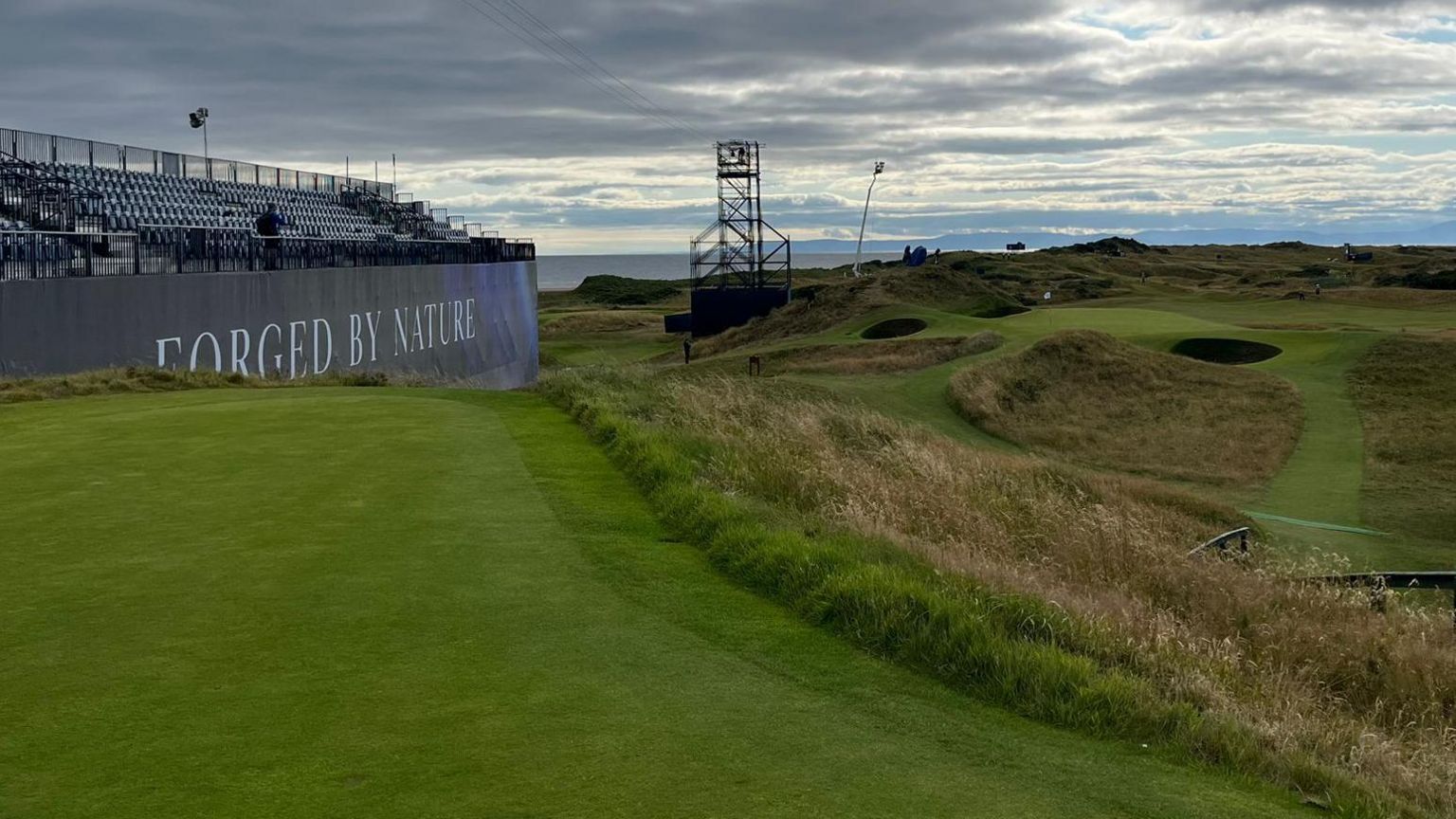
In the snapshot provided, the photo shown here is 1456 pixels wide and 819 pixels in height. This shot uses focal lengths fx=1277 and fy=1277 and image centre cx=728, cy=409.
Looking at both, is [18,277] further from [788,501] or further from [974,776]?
[974,776]

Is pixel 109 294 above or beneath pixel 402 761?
above

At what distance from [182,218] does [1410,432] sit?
106 ft

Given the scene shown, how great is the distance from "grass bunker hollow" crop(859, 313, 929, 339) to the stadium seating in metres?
19.9

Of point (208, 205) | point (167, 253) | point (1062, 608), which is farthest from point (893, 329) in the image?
point (1062, 608)

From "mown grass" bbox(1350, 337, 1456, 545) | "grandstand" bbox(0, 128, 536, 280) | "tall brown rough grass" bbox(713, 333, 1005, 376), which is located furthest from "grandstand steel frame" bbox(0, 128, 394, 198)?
"mown grass" bbox(1350, 337, 1456, 545)

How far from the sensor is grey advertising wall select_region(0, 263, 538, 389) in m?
21.5

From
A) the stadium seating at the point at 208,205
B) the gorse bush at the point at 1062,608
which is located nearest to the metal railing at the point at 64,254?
the stadium seating at the point at 208,205

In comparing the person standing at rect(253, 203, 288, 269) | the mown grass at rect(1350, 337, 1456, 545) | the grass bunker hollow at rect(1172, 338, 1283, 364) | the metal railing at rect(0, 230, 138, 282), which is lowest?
the mown grass at rect(1350, 337, 1456, 545)

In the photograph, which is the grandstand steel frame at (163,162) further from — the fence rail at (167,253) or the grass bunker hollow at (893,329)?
the grass bunker hollow at (893,329)

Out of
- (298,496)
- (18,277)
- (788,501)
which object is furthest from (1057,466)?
(18,277)

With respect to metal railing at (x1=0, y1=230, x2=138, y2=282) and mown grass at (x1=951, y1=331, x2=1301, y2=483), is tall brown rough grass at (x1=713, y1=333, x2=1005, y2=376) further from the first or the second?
metal railing at (x1=0, y1=230, x2=138, y2=282)

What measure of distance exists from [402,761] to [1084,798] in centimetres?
279

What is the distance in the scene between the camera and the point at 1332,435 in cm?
3222

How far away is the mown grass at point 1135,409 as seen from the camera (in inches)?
1195
